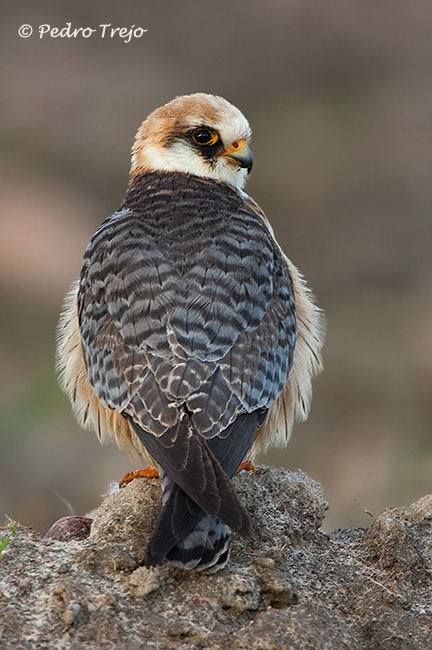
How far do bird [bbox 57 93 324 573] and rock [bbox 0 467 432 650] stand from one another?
0.60 ft

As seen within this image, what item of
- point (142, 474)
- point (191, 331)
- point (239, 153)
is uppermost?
point (239, 153)

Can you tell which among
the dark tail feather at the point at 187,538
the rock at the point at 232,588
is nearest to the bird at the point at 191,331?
the dark tail feather at the point at 187,538

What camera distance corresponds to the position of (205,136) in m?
5.02

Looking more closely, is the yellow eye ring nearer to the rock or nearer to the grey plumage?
the grey plumage

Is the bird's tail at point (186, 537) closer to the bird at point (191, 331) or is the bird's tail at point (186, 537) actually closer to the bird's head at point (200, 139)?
the bird at point (191, 331)

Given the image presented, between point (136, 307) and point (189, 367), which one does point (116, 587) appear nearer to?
point (189, 367)

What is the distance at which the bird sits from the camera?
3.33 metres

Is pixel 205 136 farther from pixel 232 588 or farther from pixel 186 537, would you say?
pixel 232 588

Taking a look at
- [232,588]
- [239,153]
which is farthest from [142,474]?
[239,153]

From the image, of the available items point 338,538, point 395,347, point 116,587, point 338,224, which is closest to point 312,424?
point 395,347

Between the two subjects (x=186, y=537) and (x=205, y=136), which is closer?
(x=186, y=537)

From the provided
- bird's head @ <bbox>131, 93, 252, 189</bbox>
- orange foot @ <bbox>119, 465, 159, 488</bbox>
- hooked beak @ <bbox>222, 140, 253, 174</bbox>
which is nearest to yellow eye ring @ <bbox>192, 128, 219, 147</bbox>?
bird's head @ <bbox>131, 93, 252, 189</bbox>

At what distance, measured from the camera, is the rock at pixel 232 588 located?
308cm

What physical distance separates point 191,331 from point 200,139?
65.8 inches
